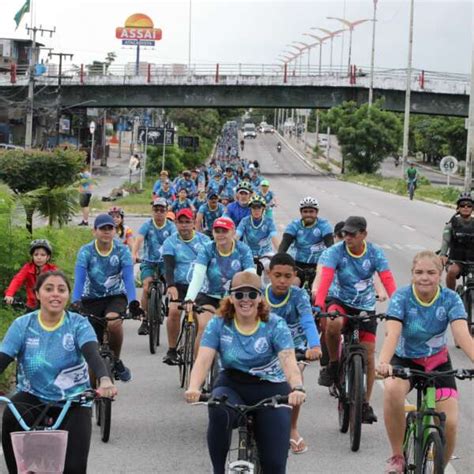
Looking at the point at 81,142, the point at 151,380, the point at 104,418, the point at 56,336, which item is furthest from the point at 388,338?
the point at 81,142

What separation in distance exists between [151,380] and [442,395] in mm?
5298

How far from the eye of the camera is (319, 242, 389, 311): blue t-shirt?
9.75 metres

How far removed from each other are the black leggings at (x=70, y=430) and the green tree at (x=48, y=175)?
518 inches

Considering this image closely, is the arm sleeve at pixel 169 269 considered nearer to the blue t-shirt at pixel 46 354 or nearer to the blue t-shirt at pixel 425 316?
the blue t-shirt at pixel 425 316

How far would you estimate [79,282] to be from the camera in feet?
32.7

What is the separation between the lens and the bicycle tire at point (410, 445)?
7034 millimetres

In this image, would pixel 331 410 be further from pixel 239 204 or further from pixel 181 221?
pixel 239 204

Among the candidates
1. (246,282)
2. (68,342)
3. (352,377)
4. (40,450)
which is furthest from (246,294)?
(352,377)

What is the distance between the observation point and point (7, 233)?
13.8 meters

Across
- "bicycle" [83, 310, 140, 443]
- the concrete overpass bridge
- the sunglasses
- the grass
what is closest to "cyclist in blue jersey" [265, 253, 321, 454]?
the sunglasses

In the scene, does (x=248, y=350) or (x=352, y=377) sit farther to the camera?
(x=352, y=377)

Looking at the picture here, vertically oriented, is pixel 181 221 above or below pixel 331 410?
above

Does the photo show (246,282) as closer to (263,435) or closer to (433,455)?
(263,435)

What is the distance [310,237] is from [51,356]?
704 centimetres
